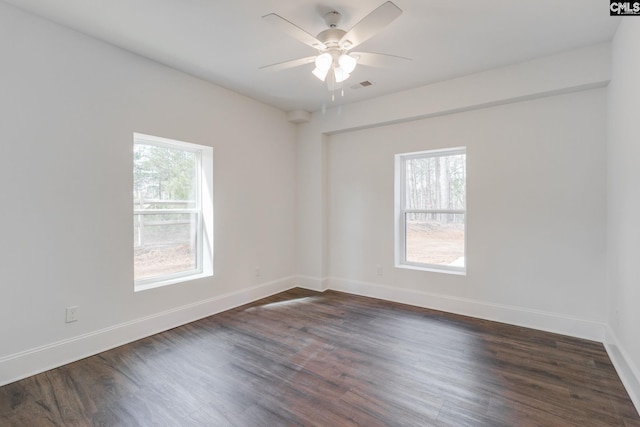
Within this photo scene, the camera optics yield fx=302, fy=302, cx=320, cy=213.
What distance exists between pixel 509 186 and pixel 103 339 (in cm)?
425

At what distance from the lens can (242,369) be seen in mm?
2365

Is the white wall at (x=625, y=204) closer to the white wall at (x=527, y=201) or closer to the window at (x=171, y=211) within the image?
the white wall at (x=527, y=201)

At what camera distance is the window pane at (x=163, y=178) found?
3094mm

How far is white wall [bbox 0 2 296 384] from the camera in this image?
222cm

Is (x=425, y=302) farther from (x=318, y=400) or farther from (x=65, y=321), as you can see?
(x=65, y=321)

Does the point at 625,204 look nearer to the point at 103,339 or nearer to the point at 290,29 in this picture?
the point at 290,29

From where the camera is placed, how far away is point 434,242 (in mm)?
3955

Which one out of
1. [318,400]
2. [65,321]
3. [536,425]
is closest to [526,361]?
[536,425]

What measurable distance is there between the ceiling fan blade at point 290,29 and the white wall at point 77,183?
1.75 meters

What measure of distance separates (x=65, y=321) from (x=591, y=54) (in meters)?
5.10

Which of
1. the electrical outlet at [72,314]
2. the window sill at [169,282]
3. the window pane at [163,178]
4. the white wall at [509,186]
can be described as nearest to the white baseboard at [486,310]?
the white wall at [509,186]

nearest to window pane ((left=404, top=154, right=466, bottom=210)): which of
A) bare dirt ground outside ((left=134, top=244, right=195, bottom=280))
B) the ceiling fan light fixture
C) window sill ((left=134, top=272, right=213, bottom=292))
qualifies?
the ceiling fan light fixture

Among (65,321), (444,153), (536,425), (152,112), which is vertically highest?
(152,112)

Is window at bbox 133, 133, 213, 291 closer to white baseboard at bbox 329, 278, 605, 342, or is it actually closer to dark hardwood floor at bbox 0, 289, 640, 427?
dark hardwood floor at bbox 0, 289, 640, 427
